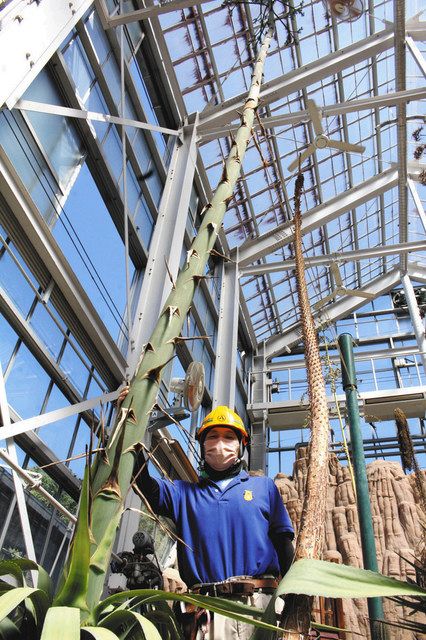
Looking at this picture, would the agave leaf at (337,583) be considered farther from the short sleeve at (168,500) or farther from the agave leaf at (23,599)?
the short sleeve at (168,500)

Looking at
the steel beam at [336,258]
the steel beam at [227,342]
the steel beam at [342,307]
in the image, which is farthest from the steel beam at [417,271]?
the steel beam at [227,342]

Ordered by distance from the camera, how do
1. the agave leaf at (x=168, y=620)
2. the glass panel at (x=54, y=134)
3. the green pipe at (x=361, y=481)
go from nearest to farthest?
1. the agave leaf at (x=168, y=620)
2. the green pipe at (x=361, y=481)
3. the glass panel at (x=54, y=134)

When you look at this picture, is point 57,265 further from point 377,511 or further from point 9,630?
point 377,511

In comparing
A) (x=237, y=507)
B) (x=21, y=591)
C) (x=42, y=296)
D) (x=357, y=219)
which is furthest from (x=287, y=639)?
(x=357, y=219)

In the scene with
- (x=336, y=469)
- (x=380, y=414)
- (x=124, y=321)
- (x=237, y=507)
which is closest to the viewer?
(x=237, y=507)

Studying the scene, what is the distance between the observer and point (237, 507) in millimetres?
1980

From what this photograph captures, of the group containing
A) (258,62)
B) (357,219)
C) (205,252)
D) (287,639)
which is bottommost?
(287,639)

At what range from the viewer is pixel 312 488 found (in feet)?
3.54

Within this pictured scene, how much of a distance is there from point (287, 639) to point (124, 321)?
7722 millimetres

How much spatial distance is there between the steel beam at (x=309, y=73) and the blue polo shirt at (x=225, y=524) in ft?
33.0

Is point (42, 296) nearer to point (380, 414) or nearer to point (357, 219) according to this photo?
point (380, 414)

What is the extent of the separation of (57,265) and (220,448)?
4668 millimetres

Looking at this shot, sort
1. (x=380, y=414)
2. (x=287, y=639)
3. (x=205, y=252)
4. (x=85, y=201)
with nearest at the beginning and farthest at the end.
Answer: (x=287, y=639), (x=205, y=252), (x=85, y=201), (x=380, y=414)

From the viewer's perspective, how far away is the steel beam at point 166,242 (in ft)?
25.7
